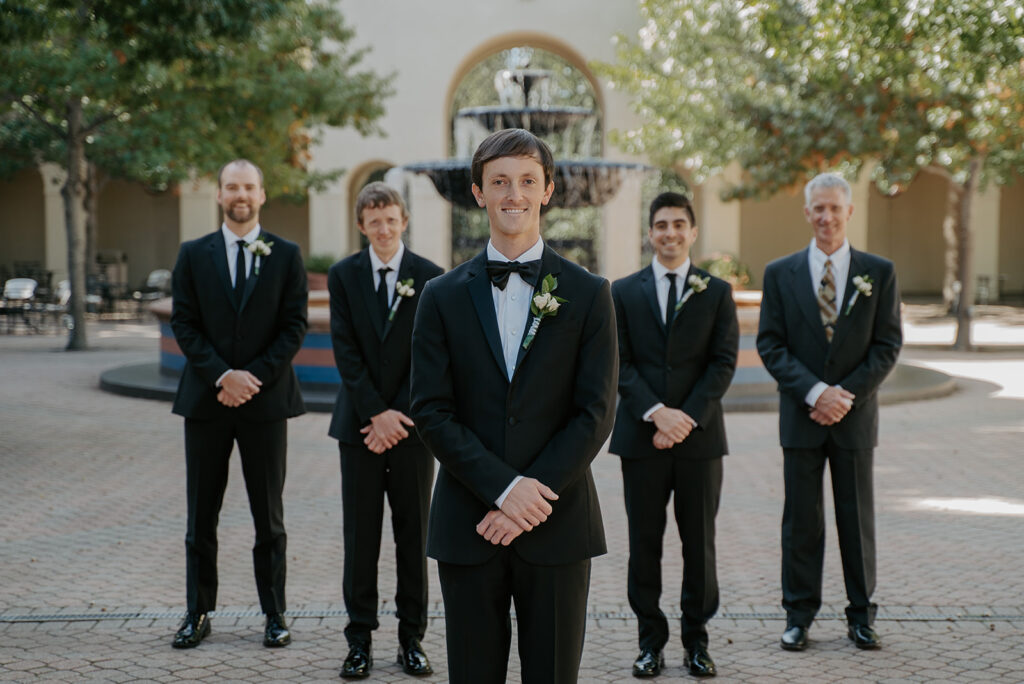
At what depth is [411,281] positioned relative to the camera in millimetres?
5227

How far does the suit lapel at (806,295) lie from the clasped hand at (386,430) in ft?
6.50

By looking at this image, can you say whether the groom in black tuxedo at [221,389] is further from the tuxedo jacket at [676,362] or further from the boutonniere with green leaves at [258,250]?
the tuxedo jacket at [676,362]

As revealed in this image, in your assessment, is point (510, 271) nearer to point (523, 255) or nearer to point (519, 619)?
point (523, 255)

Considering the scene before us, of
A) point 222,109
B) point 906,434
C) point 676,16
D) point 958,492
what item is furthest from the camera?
point 676,16

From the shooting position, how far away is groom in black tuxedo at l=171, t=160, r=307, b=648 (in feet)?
17.6

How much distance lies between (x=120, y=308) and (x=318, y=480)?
2436cm

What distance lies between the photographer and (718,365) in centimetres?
521

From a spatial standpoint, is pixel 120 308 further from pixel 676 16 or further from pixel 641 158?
pixel 676 16

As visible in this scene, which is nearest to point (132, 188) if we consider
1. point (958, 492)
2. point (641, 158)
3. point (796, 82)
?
point (641, 158)

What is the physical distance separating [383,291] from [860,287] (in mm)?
2247

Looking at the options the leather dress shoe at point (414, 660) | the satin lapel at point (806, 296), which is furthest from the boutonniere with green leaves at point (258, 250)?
the satin lapel at point (806, 296)

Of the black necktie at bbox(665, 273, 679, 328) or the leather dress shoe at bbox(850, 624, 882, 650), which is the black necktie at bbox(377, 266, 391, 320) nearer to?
the black necktie at bbox(665, 273, 679, 328)

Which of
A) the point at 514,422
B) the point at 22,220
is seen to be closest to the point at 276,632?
the point at 514,422

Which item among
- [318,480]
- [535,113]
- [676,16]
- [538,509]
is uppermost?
[676,16]
